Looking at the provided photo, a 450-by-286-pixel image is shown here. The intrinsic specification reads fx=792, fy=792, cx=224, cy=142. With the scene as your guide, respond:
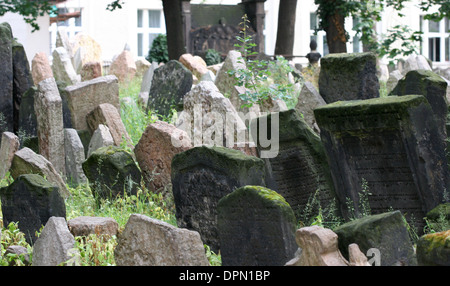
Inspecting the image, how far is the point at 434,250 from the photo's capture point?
15.5 feet

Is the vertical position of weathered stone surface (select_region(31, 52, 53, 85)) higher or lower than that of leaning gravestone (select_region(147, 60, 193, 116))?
higher

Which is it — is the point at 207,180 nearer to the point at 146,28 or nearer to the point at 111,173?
the point at 111,173

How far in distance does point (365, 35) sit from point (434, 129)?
10375 millimetres

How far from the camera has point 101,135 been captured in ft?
30.6

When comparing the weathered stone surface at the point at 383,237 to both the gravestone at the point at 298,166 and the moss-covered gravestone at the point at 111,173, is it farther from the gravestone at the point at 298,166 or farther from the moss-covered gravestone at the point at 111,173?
the moss-covered gravestone at the point at 111,173

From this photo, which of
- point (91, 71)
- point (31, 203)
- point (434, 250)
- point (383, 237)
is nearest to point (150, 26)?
point (91, 71)

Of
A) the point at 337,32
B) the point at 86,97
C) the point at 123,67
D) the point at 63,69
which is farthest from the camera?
the point at 337,32

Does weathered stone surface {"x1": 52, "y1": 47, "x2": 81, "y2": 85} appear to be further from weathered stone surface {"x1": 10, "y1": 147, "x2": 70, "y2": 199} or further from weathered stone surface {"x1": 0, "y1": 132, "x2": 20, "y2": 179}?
weathered stone surface {"x1": 10, "y1": 147, "x2": 70, "y2": 199}

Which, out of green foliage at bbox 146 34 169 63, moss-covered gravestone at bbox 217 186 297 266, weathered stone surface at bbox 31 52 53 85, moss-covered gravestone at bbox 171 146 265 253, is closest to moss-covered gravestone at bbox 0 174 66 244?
moss-covered gravestone at bbox 171 146 265 253

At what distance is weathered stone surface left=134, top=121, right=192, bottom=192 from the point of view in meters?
8.12

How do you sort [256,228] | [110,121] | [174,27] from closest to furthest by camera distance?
[256,228] → [110,121] → [174,27]

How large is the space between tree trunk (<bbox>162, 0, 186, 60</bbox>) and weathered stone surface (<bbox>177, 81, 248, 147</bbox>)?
22.4 ft

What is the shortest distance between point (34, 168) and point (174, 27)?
798cm

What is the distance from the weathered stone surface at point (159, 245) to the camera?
5223 mm
